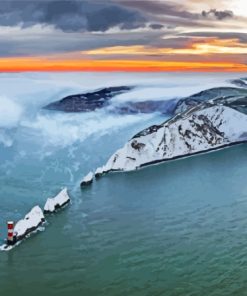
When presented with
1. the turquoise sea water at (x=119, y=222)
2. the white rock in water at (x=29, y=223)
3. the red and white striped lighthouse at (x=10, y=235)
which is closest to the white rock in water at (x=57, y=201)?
the turquoise sea water at (x=119, y=222)

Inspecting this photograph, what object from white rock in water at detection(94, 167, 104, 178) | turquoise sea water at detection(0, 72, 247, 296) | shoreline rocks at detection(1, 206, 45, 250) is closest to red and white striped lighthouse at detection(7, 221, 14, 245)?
shoreline rocks at detection(1, 206, 45, 250)

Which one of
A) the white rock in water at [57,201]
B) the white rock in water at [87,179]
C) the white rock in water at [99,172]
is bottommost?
the white rock in water at [99,172]

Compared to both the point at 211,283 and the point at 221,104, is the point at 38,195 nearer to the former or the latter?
the point at 211,283

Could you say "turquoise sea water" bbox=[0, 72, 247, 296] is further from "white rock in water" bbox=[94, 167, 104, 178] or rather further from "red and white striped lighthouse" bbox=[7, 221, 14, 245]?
"white rock in water" bbox=[94, 167, 104, 178]

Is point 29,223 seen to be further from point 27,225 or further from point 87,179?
point 87,179

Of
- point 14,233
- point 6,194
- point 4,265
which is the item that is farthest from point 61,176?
point 4,265

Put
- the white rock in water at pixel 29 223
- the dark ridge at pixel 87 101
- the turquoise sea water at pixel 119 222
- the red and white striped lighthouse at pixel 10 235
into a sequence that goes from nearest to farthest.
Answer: the turquoise sea water at pixel 119 222, the red and white striped lighthouse at pixel 10 235, the white rock in water at pixel 29 223, the dark ridge at pixel 87 101

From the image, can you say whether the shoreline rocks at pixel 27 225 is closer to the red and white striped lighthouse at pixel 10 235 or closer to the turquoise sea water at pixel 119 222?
the red and white striped lighthouse at pixel 10 235
